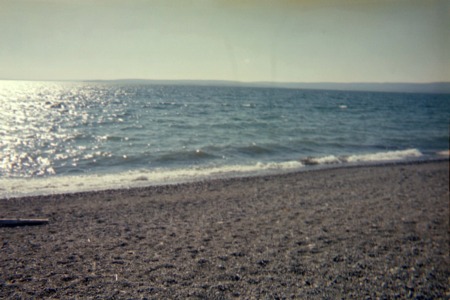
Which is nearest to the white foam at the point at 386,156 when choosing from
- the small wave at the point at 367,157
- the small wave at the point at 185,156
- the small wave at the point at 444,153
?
the small wave at the point at 367,157

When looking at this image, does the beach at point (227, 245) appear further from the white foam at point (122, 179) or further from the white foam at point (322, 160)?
the white foam at point (322, 160)

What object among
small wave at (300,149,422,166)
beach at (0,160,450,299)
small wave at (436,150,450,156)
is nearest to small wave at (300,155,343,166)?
small wave at (300,149,422,166)

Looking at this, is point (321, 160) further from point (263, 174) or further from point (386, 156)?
point (263, 174)

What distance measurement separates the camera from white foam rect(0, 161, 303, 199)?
9695mm

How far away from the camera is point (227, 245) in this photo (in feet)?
19.7

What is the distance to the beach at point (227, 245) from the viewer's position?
4598 mm

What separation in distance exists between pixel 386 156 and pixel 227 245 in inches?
577

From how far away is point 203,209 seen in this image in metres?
8.26

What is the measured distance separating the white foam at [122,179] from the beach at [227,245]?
3.38ft

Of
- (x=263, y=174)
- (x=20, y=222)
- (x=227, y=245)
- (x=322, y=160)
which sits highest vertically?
(x=20, y=222)

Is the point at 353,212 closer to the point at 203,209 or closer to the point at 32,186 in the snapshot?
the point at 203,209

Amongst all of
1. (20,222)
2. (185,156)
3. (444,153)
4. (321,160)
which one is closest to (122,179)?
(185,156)

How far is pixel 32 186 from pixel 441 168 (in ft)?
51.4

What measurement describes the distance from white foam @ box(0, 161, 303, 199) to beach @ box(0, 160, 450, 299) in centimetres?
103
